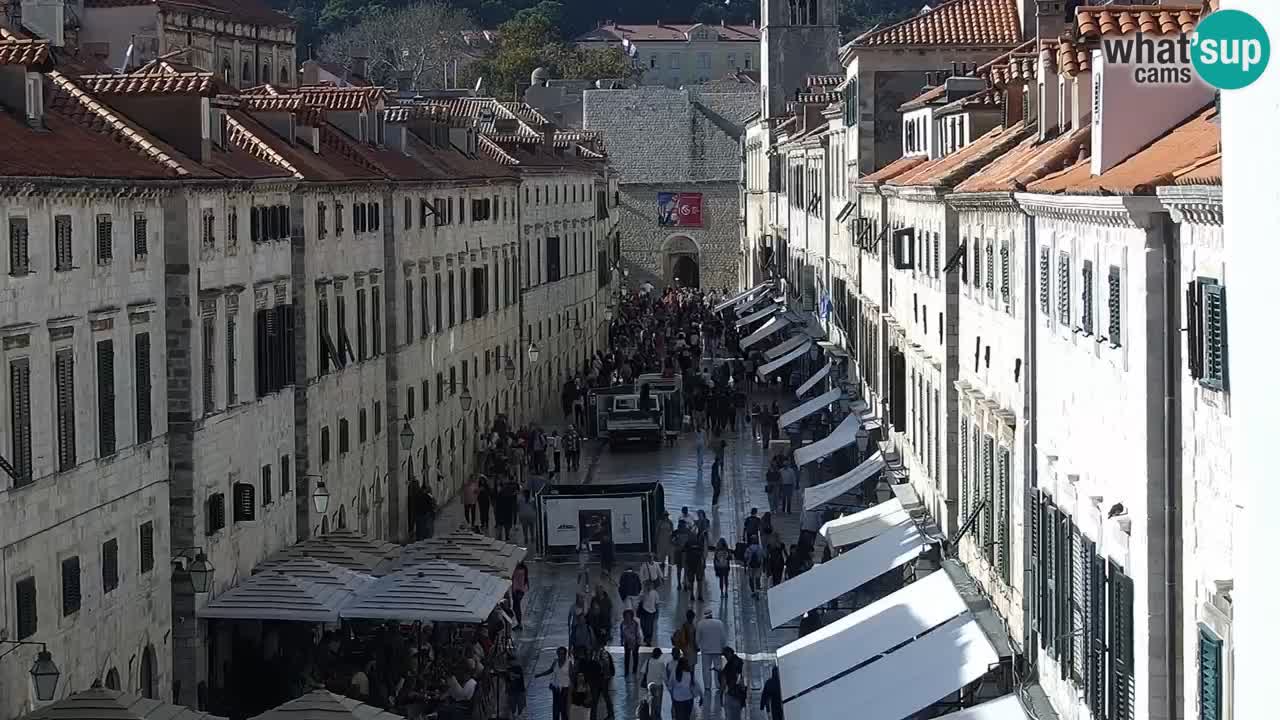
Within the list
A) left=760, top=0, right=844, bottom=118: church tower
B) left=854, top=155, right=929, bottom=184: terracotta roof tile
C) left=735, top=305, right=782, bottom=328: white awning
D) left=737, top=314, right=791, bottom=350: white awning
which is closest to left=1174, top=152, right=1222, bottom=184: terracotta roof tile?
left=854, top=155, right=929, bottom=184: terracotta roof tile

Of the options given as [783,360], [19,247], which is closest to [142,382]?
[19,247]

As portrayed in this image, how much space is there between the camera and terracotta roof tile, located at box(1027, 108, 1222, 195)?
1456 centimetres

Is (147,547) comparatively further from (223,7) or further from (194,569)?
(223,7)

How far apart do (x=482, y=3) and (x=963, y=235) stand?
165 meters

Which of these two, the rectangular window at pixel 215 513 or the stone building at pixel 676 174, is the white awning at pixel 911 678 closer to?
the rectangular window at pixel 215 513

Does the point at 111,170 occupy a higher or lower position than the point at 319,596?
higher

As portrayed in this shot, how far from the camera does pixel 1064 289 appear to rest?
66.4 ft

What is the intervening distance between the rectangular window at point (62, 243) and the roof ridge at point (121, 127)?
3.78 m

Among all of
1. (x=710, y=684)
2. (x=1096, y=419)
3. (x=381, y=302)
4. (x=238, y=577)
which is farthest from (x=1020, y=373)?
(x=381, y=302)

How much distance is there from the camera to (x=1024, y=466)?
74.9 ft

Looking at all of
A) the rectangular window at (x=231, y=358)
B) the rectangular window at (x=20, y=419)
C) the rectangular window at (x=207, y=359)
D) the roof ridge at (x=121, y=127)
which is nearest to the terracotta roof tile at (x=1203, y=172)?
the rectangular window at (x=20, y=419)

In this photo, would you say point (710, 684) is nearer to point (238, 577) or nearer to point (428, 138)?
point (238, 577)

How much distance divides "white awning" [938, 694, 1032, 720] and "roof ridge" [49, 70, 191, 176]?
1363cm

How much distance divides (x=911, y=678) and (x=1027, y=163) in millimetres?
5954
